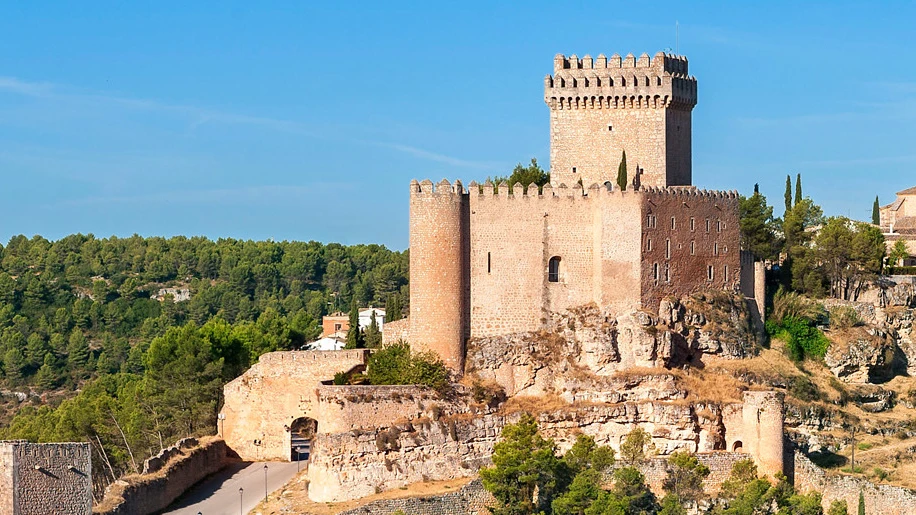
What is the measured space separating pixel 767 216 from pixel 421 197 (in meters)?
20.4

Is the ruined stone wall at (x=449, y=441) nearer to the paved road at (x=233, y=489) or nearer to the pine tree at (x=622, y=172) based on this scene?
the paved road at (x=233, y=489)

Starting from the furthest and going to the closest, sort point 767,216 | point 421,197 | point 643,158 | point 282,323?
point 282,323, point 767,216, point 643,158, point 421,197

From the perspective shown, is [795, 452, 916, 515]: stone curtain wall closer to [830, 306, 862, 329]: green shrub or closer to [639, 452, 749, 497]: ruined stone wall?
[639, 452, 749, 497]: ruined stone wall

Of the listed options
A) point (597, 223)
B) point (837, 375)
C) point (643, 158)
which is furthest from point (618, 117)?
point (837, 375)

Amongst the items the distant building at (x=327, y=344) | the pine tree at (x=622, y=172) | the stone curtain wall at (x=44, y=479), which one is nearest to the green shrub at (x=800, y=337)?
the pine tree at (x=622, y=172)

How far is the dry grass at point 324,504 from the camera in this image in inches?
1922

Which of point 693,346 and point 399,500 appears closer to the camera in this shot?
point 399,500

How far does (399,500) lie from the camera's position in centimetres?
4847

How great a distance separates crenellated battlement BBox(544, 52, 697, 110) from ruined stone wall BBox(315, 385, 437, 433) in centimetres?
1258

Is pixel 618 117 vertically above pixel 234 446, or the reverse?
pixel 618 117

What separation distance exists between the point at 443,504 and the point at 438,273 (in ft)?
26.5

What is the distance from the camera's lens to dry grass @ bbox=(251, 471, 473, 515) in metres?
→ 48.8

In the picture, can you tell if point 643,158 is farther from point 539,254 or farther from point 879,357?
point 879,357

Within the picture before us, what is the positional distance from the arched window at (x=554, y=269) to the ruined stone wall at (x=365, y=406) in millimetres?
5587
